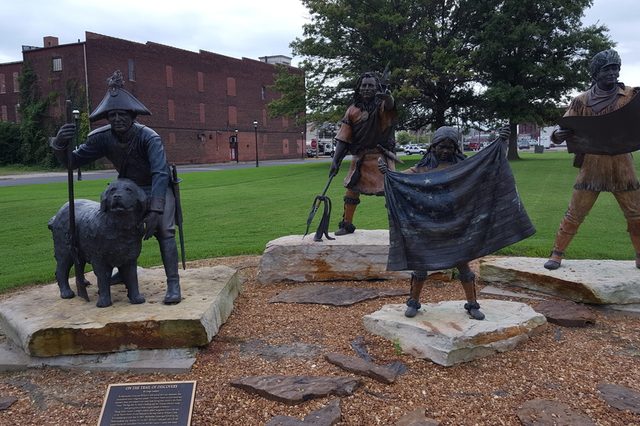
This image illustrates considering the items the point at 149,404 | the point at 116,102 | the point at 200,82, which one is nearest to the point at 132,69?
A: the point at 200,82

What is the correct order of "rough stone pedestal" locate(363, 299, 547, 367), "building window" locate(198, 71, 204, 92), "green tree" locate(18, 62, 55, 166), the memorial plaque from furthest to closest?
"building window" locate(198, 71, 204, 92), "green tree" locate(18, 62, 55, 166), "rough stone pedestal" locate(363, 299, 547, 367), the memorial plaque

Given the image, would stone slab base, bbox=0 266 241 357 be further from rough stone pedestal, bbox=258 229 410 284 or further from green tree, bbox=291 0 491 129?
green tree, bbox=291 0 491 129

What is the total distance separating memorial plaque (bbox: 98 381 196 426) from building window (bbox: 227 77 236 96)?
4660cm

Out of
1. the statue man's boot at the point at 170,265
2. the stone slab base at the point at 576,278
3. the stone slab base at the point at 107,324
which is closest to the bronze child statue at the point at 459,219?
the stone slab base at the point at 576,278

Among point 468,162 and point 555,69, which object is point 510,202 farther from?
point 555,69

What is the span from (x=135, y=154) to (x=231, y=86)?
1780 inches

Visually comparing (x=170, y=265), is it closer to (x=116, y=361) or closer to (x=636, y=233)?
(x=116, y=361)

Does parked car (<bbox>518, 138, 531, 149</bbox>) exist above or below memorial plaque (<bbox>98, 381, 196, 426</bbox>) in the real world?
above

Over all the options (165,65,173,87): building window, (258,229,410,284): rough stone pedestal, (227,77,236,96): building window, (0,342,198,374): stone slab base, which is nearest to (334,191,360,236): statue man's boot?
(258,229,410,284): rough stone pedestal

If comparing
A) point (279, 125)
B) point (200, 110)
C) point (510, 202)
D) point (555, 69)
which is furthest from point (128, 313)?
point (279, 125)

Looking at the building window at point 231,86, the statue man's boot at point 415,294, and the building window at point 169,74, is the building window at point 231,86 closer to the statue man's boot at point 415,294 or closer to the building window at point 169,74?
the building window at point 169,74

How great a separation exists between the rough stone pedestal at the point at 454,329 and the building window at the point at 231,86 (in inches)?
1792

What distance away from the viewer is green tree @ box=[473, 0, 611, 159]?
94.5 feet

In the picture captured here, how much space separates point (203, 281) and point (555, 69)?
93.6ft
